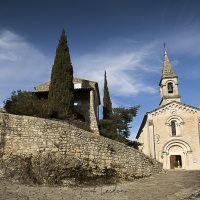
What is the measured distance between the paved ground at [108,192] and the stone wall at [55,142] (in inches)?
71.6

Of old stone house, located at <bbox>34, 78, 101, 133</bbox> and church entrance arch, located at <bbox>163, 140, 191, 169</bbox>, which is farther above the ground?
old stone house, located at <bbox>34, 78, 101, 133</bbox>

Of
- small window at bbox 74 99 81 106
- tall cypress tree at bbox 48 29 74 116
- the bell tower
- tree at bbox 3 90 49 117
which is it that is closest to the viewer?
tree at bbox 3 90 49 117

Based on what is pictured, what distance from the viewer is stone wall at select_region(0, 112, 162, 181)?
1282cm

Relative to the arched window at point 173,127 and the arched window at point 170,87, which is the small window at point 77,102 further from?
the arched window at point 170,87

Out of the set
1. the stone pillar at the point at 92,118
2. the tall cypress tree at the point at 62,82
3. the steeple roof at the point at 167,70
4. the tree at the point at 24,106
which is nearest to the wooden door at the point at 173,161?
the steeple roof at the point at 167,70

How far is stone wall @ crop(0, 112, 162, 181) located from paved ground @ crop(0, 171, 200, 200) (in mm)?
1818

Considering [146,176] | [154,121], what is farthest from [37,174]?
[154,121]

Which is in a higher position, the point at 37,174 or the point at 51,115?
the point at 51,115

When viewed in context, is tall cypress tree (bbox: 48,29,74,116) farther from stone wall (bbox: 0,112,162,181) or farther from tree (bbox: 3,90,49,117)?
stone wall (bbox: 0,112,162,181)

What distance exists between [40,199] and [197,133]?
26172mm

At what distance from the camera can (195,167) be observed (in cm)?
2973

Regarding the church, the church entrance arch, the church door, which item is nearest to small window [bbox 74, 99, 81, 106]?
the church

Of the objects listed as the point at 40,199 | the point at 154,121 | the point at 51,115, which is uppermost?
the point at 154,121

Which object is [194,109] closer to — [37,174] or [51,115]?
[51,115]
